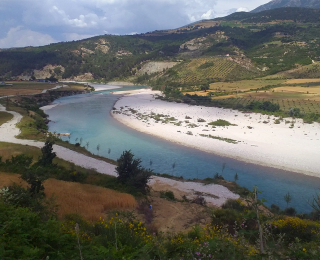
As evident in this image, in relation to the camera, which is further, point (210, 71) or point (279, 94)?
point (210, 71)

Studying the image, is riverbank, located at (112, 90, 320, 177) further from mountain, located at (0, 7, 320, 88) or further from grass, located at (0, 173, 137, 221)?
mountain, located at (0, 7, 320, 88)

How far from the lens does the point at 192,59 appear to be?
105m

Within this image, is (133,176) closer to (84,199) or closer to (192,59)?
(84,199)

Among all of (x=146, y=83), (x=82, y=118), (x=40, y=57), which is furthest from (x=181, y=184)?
(x=40, y=57)

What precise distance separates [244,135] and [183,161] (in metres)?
10.6

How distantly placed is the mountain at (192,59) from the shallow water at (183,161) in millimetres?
49365

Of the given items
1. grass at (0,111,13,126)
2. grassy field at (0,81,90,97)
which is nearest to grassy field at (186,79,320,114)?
grass at (0,111,13,126)

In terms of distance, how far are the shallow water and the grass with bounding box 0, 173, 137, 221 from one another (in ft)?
30.2

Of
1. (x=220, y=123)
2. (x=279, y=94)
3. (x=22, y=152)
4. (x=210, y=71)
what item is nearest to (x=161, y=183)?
(x=22, y=152)

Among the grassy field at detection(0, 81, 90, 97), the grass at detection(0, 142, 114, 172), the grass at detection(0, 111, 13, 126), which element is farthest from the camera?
the grassy field at detection(0, 81, 90, 97)

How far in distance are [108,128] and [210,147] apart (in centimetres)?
1611

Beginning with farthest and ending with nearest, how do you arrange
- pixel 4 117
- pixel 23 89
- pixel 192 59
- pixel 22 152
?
1. pixel 192 59
2. pixel 23 89
3. pixel 4 117
4. pixel 22 152

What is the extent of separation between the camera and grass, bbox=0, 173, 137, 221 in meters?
8.91

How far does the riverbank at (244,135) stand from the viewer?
22000mm
